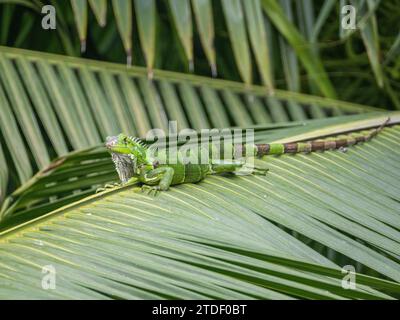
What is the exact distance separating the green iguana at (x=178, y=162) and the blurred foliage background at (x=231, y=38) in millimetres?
723

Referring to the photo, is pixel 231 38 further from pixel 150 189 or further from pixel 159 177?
pixel 150 189

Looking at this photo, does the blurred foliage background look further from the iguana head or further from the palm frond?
the iguana head

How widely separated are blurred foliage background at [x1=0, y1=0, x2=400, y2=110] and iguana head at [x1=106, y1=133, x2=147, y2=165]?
2.19 ft

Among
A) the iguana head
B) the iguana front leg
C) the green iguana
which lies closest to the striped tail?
the green iguana

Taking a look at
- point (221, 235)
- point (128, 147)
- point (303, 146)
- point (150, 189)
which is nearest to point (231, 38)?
point (303, 146)

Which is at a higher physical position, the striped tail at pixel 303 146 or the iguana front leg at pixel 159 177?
the striped tail at pixel 303 146

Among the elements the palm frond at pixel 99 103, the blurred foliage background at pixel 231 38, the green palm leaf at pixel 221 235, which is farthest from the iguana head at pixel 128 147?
the palm frond at pixel 99 103

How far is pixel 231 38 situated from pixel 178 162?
143 cm

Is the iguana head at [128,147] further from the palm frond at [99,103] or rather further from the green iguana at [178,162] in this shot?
the palm frond at [99,103]

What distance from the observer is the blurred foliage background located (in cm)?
501

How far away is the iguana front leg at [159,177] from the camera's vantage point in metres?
3.97

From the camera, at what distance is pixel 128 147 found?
14.2ft

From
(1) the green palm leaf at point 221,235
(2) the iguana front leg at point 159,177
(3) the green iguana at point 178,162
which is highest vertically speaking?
(3) the green iguana at point 178,162
